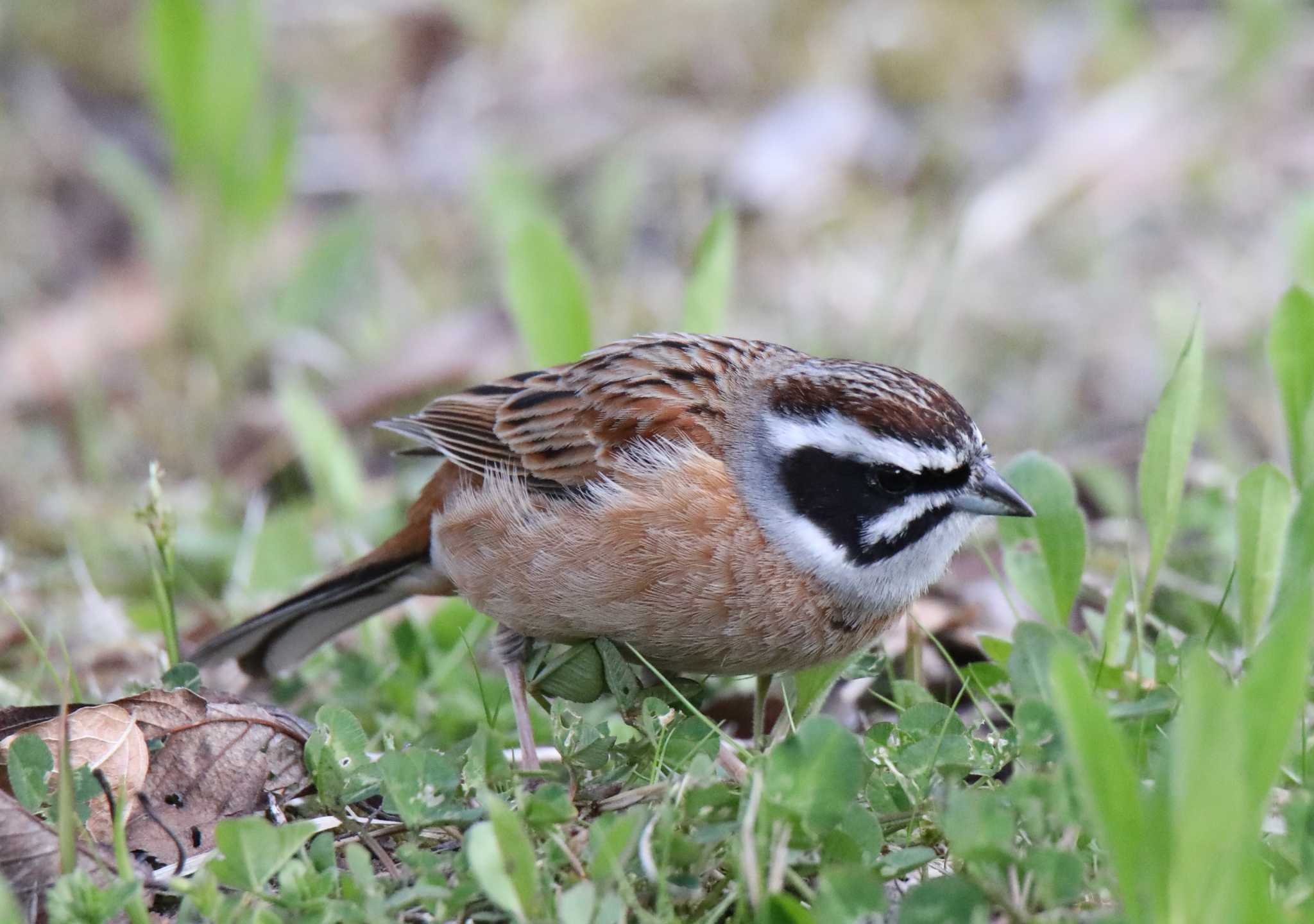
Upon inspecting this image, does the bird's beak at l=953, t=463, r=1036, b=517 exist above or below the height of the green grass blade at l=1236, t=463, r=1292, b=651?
above

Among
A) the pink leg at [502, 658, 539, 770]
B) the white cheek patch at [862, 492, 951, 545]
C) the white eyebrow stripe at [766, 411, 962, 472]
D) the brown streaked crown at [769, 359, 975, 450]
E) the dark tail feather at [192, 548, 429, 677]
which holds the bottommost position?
the pink leg at [502, 658, 539, 770]

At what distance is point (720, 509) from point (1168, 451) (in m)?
1.20

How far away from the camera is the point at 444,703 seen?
4801mm

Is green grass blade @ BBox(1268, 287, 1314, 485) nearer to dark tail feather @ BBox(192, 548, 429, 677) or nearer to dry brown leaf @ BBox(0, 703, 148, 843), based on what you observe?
dark tail feather @ BBox(192, 548, 429, 677)

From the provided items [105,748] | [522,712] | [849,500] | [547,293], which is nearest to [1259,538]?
[849,500]

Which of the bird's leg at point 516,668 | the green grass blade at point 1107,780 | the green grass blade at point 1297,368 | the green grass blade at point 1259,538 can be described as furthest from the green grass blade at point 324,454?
the green grass blade at point 1107,780

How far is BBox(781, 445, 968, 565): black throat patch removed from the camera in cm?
417

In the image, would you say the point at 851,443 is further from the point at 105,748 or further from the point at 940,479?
the point at 105,748

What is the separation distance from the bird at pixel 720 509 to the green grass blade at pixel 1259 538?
62 centimetres

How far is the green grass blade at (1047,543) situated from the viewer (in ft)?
13.7

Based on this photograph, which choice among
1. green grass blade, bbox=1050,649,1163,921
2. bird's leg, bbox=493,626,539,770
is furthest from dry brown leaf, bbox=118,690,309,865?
green grass blade, bbox=1050,649,1163,921

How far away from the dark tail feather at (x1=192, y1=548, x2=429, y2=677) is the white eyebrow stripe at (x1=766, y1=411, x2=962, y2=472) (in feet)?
4.26

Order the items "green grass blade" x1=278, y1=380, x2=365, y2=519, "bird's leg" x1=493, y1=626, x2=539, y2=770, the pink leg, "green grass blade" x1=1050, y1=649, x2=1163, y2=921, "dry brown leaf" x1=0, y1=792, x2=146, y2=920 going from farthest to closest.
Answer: "green grass blade" x1=278, y1=380, x2=365, y2=519, "bird's leg" x1=493, y1=626, x2=539, y2=770, the pink leg, "dry brown leaf" x1=0, y1=792, x2=146, y2=920, "green grass blade" x1=1050, y1=649, x2=1163, y2=921

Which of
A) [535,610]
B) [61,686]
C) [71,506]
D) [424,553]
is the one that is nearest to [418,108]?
[71,506]
